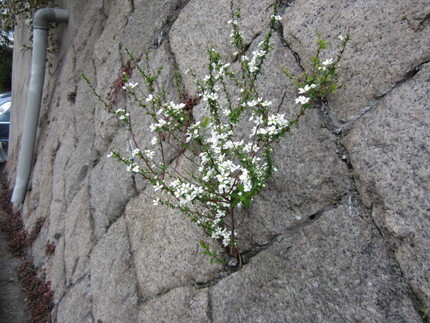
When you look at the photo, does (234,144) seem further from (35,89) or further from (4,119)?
(4,119)

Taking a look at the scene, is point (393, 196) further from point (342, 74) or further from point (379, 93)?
point (342, 74)

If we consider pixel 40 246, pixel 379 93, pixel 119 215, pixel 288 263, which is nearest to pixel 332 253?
pixel 288 263

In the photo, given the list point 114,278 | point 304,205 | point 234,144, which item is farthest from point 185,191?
point 114,278

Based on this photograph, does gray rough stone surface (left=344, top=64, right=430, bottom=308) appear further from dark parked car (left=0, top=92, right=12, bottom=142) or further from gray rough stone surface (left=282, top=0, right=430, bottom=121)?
dark parked car (left=0, top=92, right=12, bottom=142)

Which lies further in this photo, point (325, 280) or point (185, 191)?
point (185, 191)

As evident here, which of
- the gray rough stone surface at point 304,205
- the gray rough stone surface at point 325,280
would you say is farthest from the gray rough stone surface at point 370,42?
the gray rough stone surface at point 325,280

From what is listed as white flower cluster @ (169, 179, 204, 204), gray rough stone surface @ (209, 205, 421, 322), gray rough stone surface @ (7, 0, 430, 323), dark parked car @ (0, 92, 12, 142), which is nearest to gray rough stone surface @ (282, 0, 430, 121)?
gray rough stone surface @ (7, 0, 430, 323)

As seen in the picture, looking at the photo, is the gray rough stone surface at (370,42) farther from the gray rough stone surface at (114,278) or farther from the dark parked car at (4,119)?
the dark parked car at (4,119)
